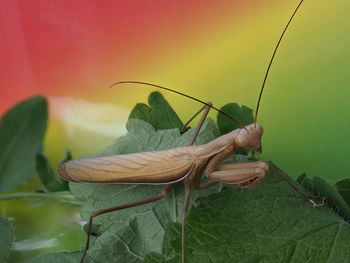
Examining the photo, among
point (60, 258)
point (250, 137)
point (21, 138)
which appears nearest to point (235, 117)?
point (250, 137)

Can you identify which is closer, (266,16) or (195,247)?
(195,247)

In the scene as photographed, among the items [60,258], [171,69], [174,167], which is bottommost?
[60,258]

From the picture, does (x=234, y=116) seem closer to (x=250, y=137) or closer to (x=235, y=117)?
(x=235, y=117)

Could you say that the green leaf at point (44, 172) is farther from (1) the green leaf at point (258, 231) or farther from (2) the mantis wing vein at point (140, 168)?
(1) the green leaf at point (258, 231)

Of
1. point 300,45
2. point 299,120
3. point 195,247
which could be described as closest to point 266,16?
point 300,45

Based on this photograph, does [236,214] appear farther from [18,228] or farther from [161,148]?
[18,228]

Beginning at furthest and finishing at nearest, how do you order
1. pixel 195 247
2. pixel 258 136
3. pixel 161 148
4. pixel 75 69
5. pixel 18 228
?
pixel 75 69 < pixel 18 228 < pixel 161 148 < pixel 258 136 < pixel 195 247

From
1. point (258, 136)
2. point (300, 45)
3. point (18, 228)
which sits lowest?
point (18, 228)
